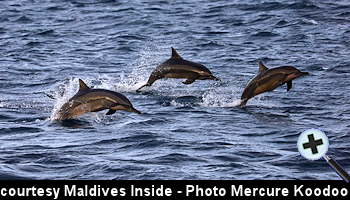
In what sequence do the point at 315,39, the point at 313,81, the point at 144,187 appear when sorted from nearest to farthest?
the point at 144,187 < the point at 313,81 < the point at 315,39

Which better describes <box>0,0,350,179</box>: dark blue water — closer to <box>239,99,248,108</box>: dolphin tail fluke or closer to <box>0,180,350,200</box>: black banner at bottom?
<box>239,99,248,108</box>: dolphin tail fluke

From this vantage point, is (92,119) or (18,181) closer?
(18,181)

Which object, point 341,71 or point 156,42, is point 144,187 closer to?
point 341,71

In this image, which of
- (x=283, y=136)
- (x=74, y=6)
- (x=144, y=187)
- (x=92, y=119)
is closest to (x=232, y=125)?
(x=283, y=136)

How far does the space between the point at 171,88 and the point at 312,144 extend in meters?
12.3

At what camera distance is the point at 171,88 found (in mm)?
19422

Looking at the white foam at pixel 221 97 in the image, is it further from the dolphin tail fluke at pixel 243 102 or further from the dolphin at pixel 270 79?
the dolphin at pixel 270 79

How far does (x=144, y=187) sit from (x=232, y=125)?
481 centimetres

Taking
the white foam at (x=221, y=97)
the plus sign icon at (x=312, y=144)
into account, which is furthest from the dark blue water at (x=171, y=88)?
the plus sign icon at (x=312, y=144)

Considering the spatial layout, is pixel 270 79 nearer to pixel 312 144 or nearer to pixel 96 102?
pixel 96 102

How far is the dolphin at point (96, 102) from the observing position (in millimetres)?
15086

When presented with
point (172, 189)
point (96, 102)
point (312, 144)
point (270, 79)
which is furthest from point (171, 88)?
point (312, 144)

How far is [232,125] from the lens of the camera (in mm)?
15336

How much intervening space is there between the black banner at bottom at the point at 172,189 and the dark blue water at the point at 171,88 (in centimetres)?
90
